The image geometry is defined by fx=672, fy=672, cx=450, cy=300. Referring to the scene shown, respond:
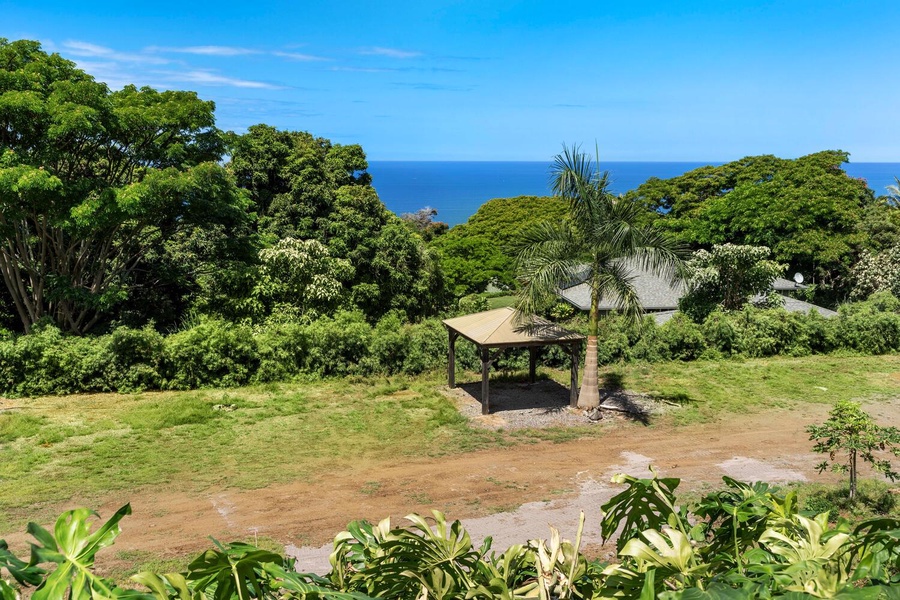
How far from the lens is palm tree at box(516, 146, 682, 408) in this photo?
39.3 ft

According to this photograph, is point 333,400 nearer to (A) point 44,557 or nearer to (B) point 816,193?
(A) point 44,557

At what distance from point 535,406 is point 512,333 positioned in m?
1.79

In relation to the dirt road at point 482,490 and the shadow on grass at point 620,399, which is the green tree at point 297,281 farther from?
the dirt road at point 482,490

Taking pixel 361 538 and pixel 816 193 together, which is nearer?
pixel 361 538

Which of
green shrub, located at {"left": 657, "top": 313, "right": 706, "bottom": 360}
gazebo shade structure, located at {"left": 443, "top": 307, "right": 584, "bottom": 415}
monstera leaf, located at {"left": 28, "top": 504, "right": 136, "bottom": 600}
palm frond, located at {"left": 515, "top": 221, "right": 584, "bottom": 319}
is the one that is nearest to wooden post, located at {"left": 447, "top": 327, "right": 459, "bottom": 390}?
gazebo shade structure, located at {"left": 443, "top": 307, "right": 584, "bottom": 415}

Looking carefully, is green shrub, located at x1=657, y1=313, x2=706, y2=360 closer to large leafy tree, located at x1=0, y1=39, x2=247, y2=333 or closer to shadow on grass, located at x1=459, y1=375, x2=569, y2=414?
shadow on grass, located at x1=459, y1=375, x2=569, y2=414

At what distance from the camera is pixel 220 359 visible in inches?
586

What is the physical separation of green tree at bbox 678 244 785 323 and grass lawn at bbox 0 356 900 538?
16.8ft

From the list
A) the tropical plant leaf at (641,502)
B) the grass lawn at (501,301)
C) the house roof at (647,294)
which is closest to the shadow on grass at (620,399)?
the house roof at (647,294)

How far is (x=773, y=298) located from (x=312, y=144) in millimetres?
16493

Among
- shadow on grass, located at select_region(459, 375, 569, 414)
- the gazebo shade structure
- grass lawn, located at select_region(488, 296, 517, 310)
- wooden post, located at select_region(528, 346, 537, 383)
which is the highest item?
the gazebo shade structure

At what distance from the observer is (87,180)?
49.0ft

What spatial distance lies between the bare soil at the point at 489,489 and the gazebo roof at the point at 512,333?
4.92 ft

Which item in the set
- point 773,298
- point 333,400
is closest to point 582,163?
point 333,400
